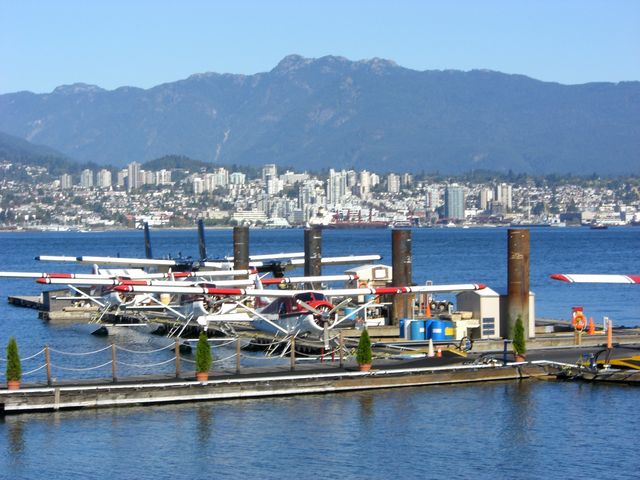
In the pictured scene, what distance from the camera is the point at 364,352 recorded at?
97.7 ft

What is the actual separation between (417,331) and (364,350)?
21.0 feet

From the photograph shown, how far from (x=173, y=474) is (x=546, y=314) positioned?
1271 inches

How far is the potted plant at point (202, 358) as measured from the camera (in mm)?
28469

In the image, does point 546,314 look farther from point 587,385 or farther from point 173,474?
point 173,474

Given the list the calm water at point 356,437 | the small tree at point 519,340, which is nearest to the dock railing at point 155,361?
the calm water at point 356,437

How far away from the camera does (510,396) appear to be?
2934 centimetres

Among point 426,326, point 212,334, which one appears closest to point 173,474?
point 426,326

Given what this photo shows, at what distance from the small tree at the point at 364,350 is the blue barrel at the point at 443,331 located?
553cm

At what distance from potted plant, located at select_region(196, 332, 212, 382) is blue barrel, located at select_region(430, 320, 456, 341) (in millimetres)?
8425

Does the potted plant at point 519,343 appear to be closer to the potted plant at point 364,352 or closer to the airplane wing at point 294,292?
the potted plant at point 364,352

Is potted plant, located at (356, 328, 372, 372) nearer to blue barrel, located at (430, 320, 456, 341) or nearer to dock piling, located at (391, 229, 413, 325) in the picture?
blue barrel, located at (430, 320, 456, 341)

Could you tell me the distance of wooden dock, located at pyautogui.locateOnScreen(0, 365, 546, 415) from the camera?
27250mm

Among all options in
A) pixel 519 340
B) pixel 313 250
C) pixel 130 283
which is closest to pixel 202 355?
pixel 519 340

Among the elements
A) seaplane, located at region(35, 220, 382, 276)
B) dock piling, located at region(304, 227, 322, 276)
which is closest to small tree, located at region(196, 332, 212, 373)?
dock piling, located at region(304, 227, 322, 276)
